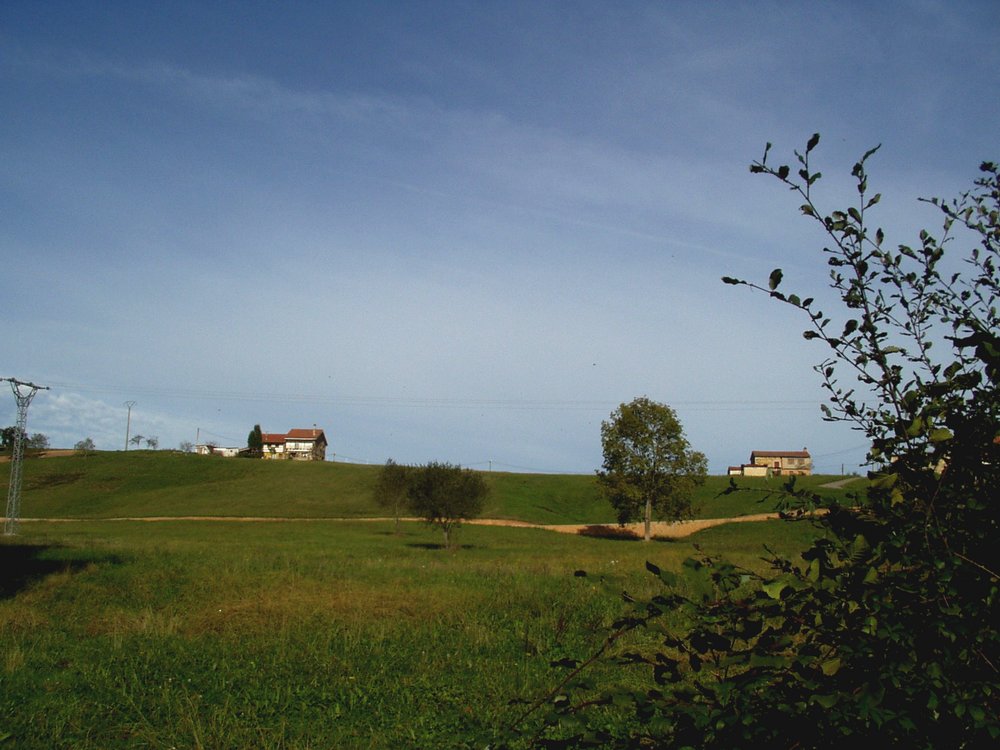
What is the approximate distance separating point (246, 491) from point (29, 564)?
239ft

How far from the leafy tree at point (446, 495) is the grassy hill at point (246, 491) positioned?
21.0 meters

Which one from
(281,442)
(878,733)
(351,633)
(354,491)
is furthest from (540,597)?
(281,442)

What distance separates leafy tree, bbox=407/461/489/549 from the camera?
5191 centimetres

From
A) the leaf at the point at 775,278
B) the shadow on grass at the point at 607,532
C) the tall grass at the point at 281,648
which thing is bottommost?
the shadow on grass at the point at 607,532

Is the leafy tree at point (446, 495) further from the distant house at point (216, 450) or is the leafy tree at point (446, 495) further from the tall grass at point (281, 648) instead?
the distant house at point (216, 450)

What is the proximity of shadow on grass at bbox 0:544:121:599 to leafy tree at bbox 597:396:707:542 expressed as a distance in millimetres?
46465

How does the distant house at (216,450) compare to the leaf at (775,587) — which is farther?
the distant house at (216,450)

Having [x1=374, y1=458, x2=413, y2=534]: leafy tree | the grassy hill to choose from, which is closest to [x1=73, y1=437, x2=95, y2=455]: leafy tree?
the grassy hill

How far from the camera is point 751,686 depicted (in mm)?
2312

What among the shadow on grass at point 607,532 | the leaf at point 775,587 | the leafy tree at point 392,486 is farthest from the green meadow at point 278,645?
the shadow on grass at point 607,532

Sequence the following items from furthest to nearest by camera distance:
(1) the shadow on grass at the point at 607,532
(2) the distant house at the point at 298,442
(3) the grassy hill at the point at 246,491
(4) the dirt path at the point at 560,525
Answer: (2) the distant house at the point at 298,442 < (3) the grassy hill at the point at 246,491 < (4) the dirt path at the point at 560,525 < (1) the shadow on grass at the point at 607,532

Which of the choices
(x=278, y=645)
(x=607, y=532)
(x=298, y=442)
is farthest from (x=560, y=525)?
(x=298, y=442)

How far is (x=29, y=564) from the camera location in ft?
74.8

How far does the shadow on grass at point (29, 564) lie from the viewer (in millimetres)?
19100
